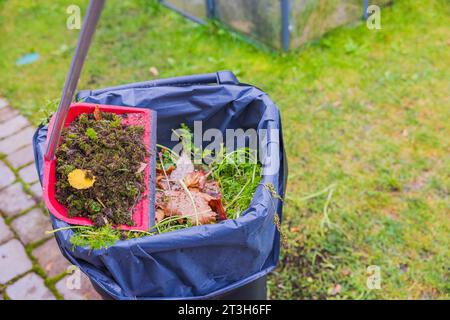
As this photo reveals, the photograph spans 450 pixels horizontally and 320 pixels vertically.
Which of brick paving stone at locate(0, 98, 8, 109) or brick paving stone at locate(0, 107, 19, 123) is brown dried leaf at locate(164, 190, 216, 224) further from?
brick paving stone at locate(0, 98, 8, 109)

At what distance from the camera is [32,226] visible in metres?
2.86

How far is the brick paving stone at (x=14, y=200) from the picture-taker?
2951 mm

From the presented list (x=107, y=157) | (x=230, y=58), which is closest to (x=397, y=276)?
(x=107, y=157)

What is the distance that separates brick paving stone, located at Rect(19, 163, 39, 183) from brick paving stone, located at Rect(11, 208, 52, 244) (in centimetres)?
26

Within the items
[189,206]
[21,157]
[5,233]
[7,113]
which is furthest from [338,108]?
[7,113]

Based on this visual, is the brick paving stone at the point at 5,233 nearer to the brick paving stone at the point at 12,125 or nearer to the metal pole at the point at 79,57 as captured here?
the brick paving stone at the point at 12,125

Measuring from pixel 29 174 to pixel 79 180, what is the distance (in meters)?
Result: 1.72

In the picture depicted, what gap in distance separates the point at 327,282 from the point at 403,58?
2.08 metres

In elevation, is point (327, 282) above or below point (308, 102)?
below

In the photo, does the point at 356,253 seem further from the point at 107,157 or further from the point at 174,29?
the point at 174,29

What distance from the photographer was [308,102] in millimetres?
3523

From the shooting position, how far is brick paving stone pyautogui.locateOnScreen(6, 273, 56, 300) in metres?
2.52

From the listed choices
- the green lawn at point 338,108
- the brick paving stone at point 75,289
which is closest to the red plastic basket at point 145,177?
the green lawn at point 338,108
